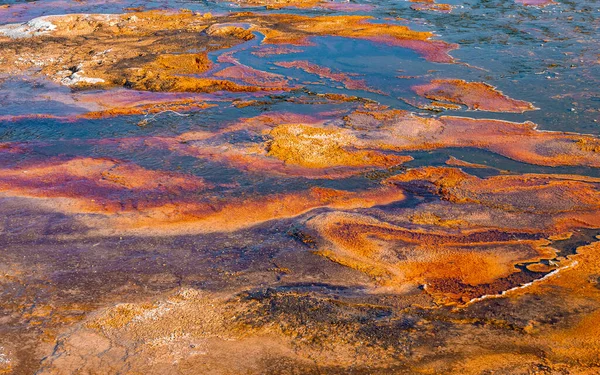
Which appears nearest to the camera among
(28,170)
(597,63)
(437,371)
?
(437,371)

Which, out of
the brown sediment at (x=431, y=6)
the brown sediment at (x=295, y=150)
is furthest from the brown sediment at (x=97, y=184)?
the brown sediment at (x=431, y=6)

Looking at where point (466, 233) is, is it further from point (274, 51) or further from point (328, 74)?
point (274, 51)

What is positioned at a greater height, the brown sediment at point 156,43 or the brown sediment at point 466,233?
the brown sediment at point 156,43

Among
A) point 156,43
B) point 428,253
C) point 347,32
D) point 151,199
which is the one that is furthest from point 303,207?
point 347,32

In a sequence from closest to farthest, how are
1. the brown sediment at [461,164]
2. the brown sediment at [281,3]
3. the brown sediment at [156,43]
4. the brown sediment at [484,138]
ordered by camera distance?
the brown sediment at [461,164]
the brown sediment at [484,138]
the brown sediment at [156,43]
the brown sediment at [281,3]

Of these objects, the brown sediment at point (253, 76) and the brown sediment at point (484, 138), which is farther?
the brown sediment at point (253, 76)

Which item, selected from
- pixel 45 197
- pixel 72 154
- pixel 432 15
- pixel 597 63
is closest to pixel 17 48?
pixel 72 154

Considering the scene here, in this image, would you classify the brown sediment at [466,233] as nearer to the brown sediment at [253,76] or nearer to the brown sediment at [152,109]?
the brown sediment at [152,109]

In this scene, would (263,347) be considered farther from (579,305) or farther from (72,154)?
(72,154)
